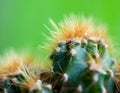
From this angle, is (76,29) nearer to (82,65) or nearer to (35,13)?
(82,65)

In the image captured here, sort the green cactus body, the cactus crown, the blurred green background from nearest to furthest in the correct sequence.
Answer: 1. the green cactus body
2. the cactus crown
3. the blurred green background

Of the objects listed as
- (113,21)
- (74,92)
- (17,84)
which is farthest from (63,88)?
(113,21)

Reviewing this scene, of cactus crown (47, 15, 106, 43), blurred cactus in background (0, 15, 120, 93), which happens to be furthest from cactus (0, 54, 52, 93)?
cactus crown (47, 15, 106, 43)

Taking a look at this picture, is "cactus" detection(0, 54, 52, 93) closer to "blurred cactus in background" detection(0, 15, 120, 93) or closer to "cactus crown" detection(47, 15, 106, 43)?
"blurred cactus in background" detection(0, 15, 120, 93)

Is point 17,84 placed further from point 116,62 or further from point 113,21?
point 113,21

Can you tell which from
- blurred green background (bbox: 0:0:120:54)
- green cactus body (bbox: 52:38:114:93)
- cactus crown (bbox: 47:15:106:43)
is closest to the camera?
green cactus body (bbox: 52:38:114:93)

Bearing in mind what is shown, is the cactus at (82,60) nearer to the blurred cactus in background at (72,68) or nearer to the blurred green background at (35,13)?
the blurred cactus in background at (72,68)

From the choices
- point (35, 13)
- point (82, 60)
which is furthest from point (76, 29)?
point (35, 13)
